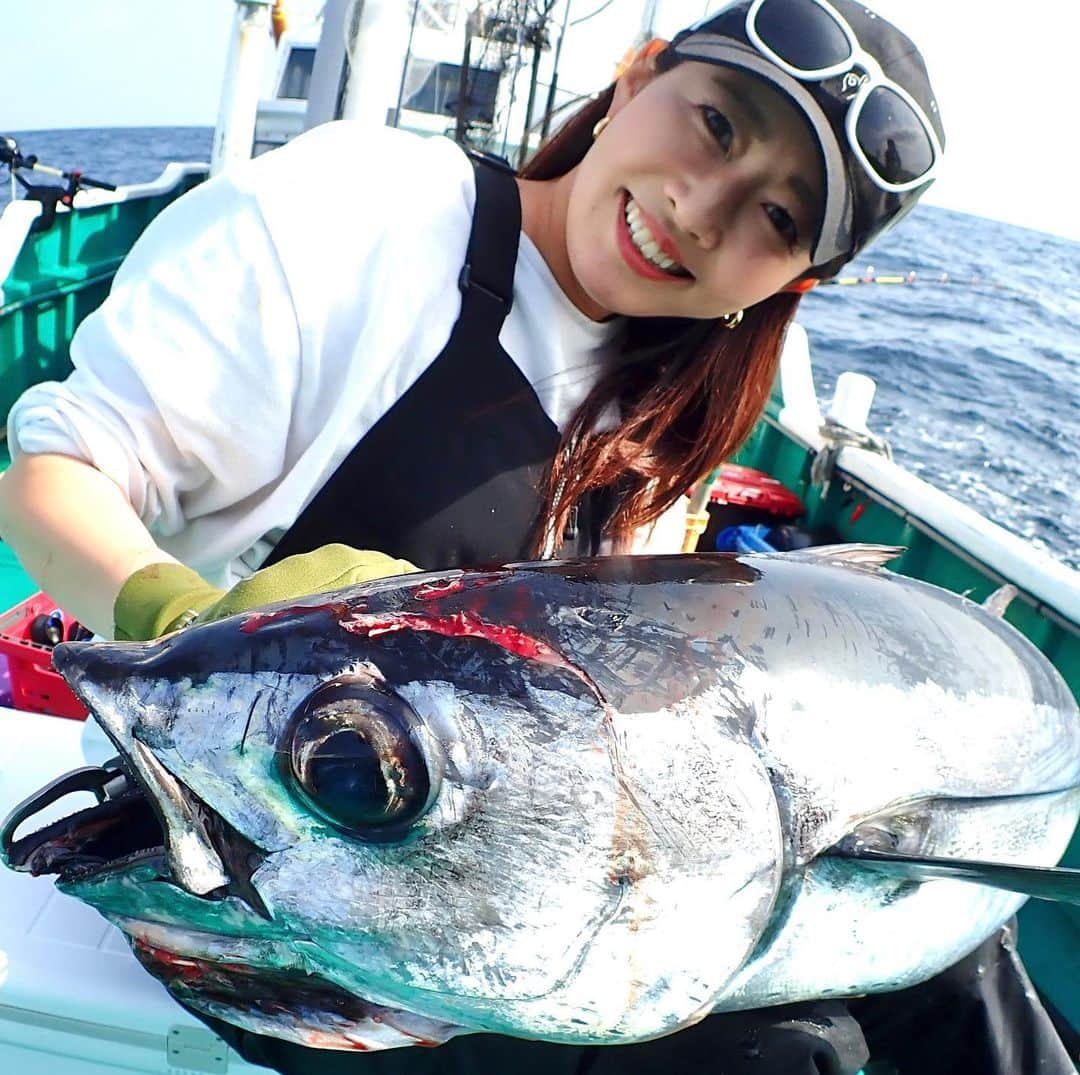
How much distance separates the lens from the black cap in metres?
1.56

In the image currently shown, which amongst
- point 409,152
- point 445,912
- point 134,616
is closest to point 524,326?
point 409,152

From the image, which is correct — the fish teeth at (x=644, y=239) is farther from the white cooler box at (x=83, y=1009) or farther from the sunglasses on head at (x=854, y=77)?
the white cooler box at (x=83, y=1009)

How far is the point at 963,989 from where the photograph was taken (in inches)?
50.6

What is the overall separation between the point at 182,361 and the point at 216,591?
44 cm

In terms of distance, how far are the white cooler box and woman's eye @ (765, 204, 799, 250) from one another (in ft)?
5.18

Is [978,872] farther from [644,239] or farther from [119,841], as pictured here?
[644,239]

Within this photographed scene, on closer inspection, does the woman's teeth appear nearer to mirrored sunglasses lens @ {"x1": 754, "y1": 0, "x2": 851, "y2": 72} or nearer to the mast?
mirrored sunglasses lens @ {"x1": 754, "y1": 0, "x2": 851, "y2": 72}

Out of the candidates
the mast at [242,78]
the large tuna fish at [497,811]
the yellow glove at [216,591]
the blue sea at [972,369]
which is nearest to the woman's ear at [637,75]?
the blue sea at [972,369]

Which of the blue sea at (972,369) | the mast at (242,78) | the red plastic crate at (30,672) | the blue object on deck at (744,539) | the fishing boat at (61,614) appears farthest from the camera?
the blue sea at (972,369)

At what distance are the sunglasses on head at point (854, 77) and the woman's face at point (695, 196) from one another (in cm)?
7

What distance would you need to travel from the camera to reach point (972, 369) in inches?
555

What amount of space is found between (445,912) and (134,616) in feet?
2.00

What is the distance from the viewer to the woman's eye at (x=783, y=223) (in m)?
1.66

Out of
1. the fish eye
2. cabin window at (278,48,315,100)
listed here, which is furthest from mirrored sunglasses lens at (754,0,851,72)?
cabin window at (278,48,315,100)
